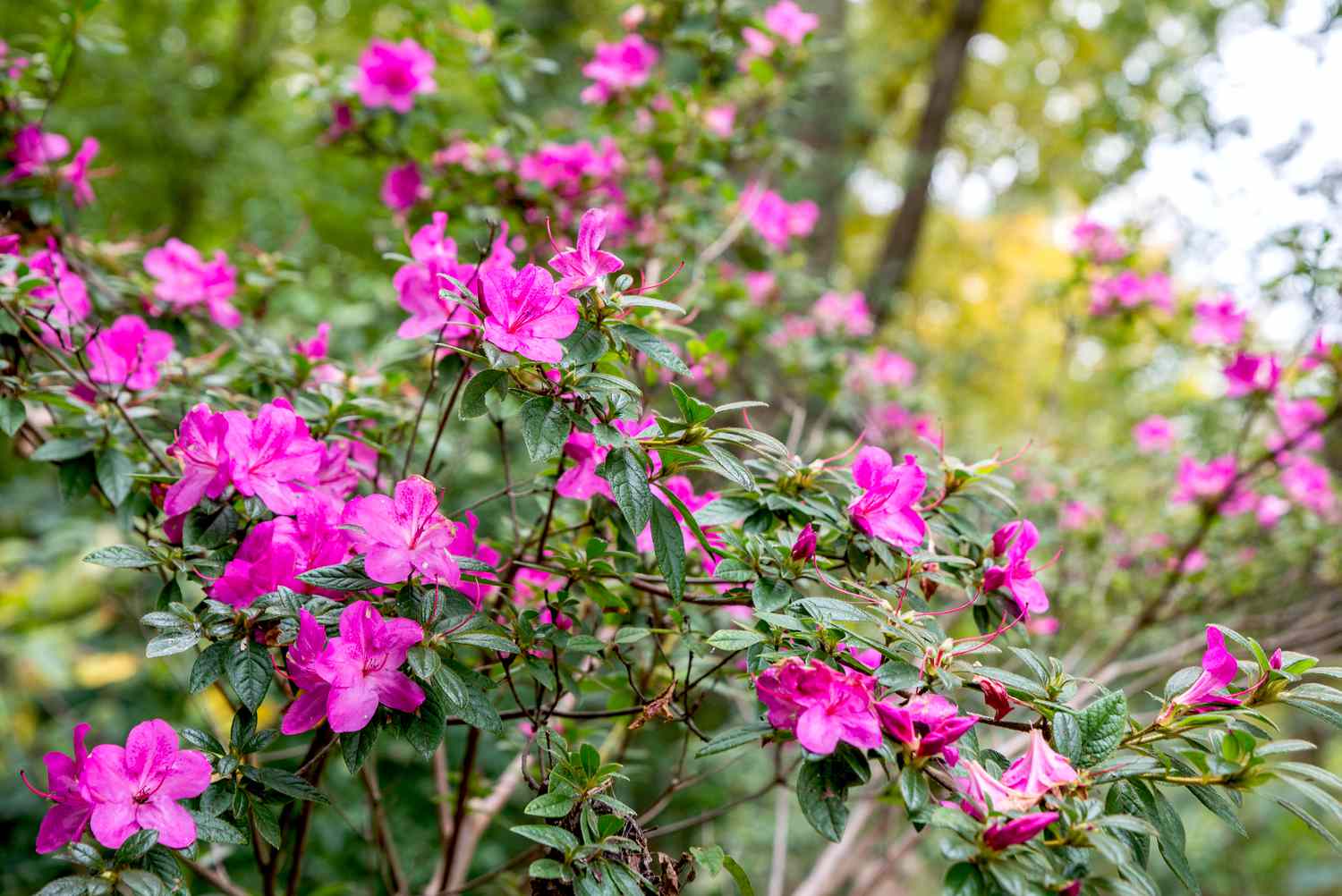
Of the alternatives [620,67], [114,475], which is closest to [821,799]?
[114,475]

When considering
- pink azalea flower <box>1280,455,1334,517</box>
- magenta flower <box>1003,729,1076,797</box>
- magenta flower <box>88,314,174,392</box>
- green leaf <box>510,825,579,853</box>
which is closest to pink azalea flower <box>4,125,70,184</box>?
magenta flower <box>88,314,174,392</box>

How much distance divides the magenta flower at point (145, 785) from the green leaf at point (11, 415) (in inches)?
15.7

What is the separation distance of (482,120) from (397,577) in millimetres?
2996

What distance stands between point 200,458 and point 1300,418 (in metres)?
2.38

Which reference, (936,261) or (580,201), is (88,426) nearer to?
(580,201)

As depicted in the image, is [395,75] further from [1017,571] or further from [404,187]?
[1017,571]

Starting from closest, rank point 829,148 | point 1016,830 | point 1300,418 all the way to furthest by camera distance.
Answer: point 1016,830 < point 1300,418 < point 829,148

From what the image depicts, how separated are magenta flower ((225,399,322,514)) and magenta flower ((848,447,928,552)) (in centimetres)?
54

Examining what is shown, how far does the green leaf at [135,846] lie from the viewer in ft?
2.51

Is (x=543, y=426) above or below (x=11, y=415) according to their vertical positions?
above

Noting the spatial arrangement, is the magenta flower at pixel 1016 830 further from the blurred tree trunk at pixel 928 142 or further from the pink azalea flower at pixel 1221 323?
the blurred tree trunk at pixel 928 142

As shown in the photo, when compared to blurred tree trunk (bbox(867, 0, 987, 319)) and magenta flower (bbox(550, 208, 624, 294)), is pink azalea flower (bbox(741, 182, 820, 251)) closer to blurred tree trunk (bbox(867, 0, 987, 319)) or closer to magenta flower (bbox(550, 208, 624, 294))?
magenta flower (bbox(550, 208, 624, 294))

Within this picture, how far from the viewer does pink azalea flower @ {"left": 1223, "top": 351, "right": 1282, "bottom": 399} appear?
6.66 feet

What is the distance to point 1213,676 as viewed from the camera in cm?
85
